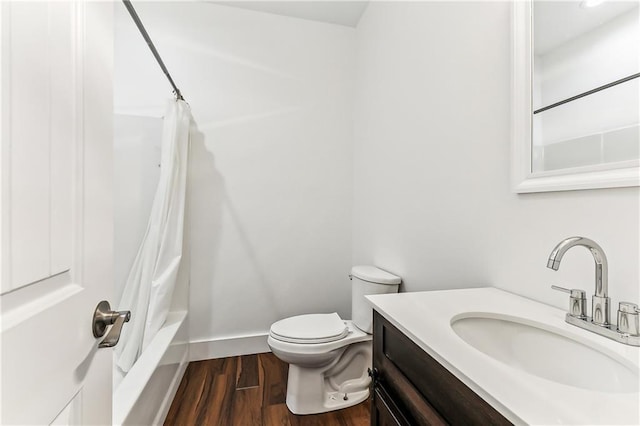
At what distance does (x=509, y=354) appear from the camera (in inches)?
32.1

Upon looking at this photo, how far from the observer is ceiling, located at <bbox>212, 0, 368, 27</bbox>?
212 cm

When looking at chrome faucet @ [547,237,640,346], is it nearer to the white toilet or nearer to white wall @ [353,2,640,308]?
white wall @ [353,2,640,308]

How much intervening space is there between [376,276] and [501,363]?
3.57ft

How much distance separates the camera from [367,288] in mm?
1677

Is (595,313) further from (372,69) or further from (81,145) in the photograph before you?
(372,69)

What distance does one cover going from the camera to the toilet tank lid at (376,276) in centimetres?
163

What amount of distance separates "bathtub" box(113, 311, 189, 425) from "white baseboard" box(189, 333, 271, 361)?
0.10 meters

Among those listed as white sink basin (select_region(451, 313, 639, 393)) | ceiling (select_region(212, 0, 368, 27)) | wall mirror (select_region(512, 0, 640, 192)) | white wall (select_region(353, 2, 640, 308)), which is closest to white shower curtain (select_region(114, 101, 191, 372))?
ceiling (select_region(212, 0, 368, 27))

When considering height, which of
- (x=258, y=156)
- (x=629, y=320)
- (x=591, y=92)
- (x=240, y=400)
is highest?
(x=258, y=156)

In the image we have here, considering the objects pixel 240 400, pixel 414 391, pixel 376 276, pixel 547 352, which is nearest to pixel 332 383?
pixel 240 400

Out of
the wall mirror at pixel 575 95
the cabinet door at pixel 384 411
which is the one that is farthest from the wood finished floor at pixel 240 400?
the wall mirror at pixel 575 95

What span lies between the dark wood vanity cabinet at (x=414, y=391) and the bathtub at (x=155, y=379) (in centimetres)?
93

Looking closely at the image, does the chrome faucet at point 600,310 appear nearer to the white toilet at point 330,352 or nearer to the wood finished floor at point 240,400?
the white toilet at point 330,352

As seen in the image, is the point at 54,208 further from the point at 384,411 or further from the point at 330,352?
the point at 330,352
